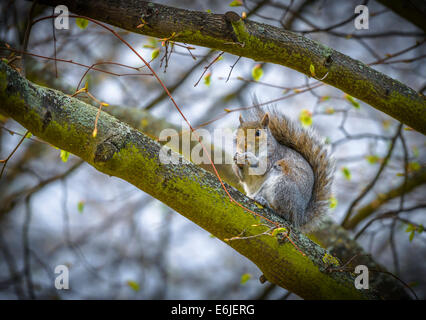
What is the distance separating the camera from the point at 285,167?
2.17 m

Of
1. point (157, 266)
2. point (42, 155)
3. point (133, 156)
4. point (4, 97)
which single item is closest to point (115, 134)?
point (133, 156)

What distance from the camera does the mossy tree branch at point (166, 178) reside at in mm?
1234

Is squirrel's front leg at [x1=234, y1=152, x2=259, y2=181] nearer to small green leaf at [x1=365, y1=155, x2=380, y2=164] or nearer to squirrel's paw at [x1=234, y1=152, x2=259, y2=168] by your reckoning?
squirrel's paw at [x1=234, y1=152, x2=259, y2=168]

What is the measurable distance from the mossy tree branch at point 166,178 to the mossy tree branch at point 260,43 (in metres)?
0.42

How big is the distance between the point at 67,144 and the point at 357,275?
137 centimetres

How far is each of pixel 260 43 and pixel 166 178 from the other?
0.72 m

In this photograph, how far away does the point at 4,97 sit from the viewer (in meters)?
1.17

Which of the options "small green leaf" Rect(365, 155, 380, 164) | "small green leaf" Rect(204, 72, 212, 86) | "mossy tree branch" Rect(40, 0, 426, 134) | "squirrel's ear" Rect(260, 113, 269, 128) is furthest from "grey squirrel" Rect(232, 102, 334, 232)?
"small green leaf" Rect(365, 155, 380, 164)

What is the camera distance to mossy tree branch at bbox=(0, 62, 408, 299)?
4.05ft

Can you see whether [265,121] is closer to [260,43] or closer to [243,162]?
[243,162]

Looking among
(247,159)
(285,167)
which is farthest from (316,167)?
(247,159)

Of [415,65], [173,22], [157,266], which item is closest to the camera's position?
[173,22]

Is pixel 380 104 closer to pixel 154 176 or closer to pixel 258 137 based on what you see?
pixel 258 137

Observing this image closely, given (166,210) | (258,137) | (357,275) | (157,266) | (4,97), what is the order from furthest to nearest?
(157,266), (166,210), (258,137), (357,275), (4,97)
